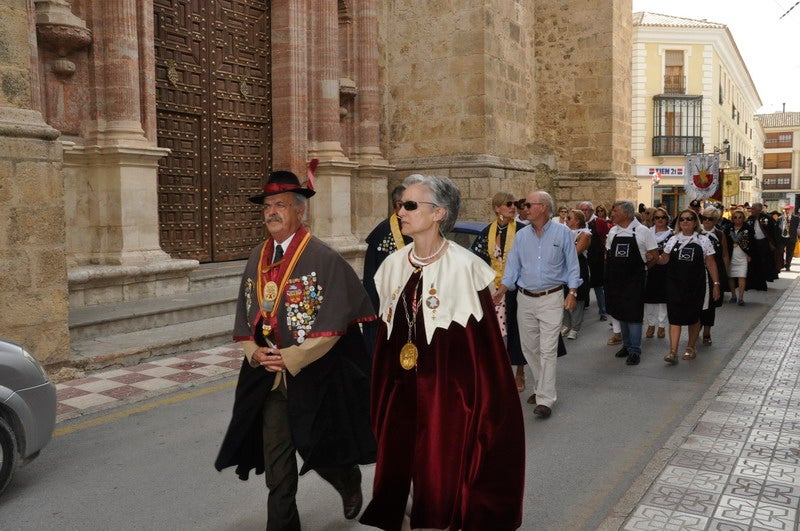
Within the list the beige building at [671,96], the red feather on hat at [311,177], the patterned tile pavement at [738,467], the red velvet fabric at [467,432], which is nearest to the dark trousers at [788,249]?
the patterned tile pavement at [738,467]

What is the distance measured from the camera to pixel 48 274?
6918mm

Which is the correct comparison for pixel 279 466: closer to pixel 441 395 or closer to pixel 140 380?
pixel 441 395

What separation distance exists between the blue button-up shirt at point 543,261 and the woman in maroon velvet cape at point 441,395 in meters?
2.93

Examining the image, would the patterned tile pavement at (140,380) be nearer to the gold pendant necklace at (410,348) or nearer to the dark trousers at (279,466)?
the dark trousers at (279,466)

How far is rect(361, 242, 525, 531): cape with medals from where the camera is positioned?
9.83 feet

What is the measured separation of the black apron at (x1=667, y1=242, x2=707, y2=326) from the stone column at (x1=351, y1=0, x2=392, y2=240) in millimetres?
6955

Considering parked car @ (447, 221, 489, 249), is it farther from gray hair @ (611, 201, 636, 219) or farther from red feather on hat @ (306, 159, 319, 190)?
red feather on hat @ (306, 159, 319, 190)

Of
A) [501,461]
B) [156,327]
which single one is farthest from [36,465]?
[156,327]

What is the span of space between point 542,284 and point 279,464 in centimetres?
313

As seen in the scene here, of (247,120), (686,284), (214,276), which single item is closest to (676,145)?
(247,120)

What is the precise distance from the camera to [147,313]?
28.2 feet

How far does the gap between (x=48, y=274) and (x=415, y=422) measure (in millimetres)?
5058

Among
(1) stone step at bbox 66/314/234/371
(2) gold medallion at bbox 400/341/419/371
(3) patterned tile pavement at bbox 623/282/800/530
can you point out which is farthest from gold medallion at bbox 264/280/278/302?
(1) stone step at bbox 66/314/234/371

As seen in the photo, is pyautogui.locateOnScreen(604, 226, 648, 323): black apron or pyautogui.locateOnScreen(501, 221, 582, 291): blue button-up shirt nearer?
pyautogui.locateOnScreen(501, 221, 582, 291): blue button-up shirt
